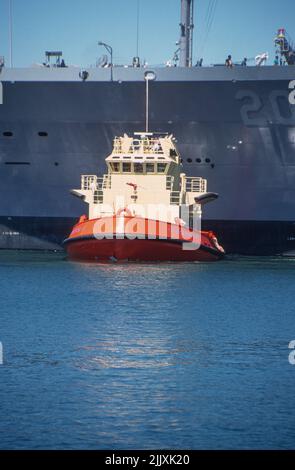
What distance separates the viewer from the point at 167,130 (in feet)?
127

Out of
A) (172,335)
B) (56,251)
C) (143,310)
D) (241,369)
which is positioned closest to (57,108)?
(56,251)

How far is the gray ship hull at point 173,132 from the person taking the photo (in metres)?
38.2

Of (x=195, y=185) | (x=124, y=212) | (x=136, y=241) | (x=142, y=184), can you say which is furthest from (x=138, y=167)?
(x=136, y=241)

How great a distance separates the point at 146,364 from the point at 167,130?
2176 cm

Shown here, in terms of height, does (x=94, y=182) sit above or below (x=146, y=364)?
above

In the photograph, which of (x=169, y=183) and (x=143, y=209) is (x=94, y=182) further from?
(x=169, y=183)

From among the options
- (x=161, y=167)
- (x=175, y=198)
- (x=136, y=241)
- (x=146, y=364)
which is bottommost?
(x=146, y=364)

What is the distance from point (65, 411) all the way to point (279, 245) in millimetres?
24888

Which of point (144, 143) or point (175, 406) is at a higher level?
point (144, 143)

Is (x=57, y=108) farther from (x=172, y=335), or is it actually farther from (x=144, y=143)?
(x=172, y=335)

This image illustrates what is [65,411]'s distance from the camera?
14.8 meters

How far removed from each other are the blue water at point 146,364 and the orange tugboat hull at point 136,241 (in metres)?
3.89

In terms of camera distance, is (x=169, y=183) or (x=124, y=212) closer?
(x=124, y=212)

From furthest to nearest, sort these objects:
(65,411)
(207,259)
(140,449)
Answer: (207,259) < (65,411) < (140,449)
